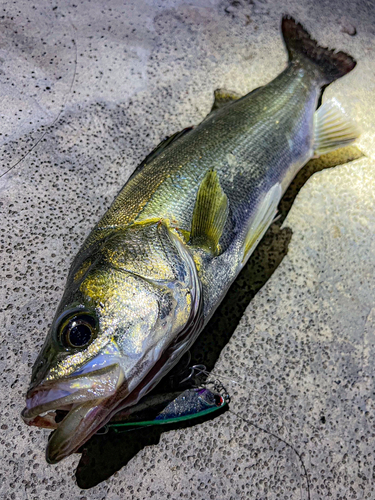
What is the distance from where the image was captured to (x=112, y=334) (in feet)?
3.47

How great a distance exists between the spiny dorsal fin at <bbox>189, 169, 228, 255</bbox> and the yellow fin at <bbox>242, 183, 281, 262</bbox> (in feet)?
0.65

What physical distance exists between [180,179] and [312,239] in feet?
2.79

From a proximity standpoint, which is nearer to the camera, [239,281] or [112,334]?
[112,334]

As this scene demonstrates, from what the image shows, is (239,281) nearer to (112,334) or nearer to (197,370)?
(197,370)

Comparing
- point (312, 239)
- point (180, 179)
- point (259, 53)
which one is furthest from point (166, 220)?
point (259, 53)

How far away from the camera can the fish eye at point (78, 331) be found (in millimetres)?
1062

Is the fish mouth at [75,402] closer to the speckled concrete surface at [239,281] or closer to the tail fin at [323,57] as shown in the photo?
the speckled concrete surface at [239,281]

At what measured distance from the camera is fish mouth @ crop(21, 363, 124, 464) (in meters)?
0.99

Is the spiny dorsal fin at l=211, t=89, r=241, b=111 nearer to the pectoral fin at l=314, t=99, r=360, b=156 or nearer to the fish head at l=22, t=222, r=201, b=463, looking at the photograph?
the pectoral fin at l=314, t=99, r=360, b=156

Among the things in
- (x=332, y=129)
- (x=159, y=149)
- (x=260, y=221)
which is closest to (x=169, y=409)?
(x=260, y=221)

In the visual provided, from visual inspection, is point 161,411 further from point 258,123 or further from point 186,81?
point 186,81

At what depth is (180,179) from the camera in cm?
151

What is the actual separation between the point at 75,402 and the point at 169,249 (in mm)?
575

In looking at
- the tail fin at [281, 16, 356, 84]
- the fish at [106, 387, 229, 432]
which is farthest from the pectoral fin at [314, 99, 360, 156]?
the fish at [106, 387, 229, 432]
